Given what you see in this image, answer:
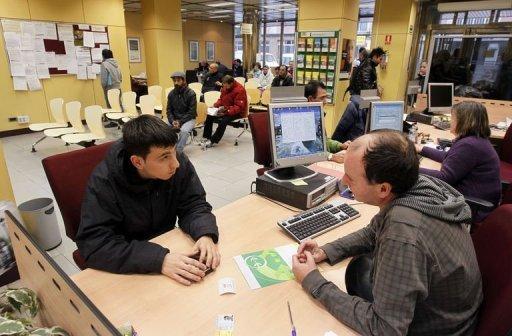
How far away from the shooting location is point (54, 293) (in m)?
0.72

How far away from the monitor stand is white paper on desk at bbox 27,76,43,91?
577 cm

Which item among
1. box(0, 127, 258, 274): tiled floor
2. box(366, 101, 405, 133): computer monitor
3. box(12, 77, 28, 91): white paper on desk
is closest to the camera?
box(366, 101, 405, 133): computer monitor

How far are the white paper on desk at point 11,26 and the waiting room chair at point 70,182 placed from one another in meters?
5.52

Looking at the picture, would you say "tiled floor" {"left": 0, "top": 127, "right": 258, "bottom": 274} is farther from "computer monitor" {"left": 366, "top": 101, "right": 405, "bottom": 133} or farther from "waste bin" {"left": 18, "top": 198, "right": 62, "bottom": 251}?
"computer monitor" {"left": 366, "top": 101, "right": 405, "bottom": 133}

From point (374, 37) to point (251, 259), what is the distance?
8174 millimetres

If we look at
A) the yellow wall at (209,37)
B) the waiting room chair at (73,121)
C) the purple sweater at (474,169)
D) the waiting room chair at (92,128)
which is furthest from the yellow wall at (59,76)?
the yellow wall at (209,37)

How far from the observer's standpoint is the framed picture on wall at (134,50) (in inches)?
468

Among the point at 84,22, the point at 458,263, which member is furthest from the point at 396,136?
the point at 84,22

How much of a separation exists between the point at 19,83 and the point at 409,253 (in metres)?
6.84

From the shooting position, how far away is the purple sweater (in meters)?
2.18

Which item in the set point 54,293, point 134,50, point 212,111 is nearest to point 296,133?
point 54,293

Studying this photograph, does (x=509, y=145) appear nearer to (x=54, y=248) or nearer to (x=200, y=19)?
(x=54, y=248)

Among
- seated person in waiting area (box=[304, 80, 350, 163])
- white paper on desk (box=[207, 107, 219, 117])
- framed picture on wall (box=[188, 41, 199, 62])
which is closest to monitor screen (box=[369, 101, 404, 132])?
seated person in waiting area (box=[304, 80, 350, 163])

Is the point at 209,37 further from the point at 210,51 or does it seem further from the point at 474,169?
the point at 474,169
